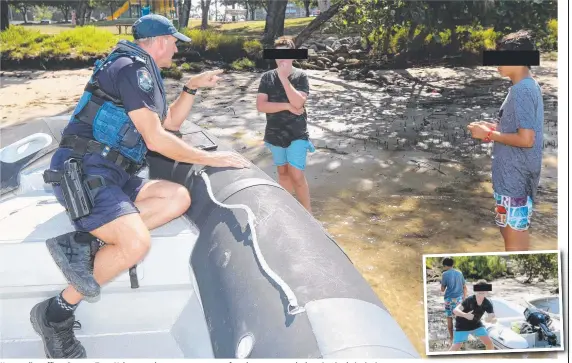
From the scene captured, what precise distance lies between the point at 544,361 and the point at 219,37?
9.24 metres

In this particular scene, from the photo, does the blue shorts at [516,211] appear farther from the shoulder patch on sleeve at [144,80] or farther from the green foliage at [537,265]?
the shoulder patch on sleeve at [144,80]

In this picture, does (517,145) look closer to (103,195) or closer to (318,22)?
(103,195)

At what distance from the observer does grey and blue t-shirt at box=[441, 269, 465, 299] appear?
1991 mm

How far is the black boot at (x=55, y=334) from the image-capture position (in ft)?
5.90

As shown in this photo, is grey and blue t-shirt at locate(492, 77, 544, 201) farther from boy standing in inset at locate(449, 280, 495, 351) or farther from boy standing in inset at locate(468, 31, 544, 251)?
boy standing in inset at locate(449, 280, 495, 351)

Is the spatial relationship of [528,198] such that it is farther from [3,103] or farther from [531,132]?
[3,103]

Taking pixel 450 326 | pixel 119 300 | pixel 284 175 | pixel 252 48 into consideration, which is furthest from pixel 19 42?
pixel 450 326

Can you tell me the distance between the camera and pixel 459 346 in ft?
6.48

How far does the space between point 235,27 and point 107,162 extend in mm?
10704

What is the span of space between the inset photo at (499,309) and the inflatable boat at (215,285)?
21.5 inches

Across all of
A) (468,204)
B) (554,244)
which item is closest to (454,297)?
(554,244)

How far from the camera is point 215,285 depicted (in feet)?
5.57

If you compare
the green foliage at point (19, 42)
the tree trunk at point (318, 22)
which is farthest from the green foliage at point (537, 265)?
the green foliage at point (19, 42)

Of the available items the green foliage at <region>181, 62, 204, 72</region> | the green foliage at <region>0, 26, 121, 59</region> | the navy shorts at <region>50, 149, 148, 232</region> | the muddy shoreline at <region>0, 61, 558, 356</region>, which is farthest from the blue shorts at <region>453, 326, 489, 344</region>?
the green foliage at <region>0, 26, 121, 59</region>
